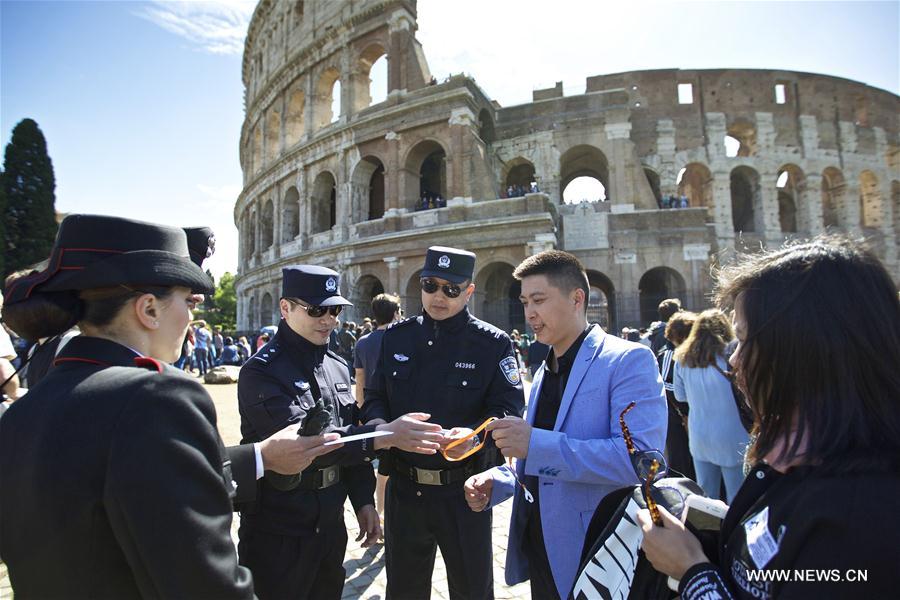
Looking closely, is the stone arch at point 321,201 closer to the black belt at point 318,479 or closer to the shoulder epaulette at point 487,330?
the shoulder epaulette at point 487,330

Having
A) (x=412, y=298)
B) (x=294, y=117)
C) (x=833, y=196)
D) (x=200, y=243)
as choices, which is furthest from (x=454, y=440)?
(x=833, y=196)

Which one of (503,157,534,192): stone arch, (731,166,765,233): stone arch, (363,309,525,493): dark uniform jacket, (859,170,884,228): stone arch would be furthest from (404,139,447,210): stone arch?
(859,170,884,228): stone arch

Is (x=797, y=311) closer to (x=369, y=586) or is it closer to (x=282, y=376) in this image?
(x=282, y=376)

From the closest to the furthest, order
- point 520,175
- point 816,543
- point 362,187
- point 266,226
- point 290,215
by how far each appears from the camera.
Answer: point 816,543 → point 362,187 → point 520,175 → point 290,215 → point 266,226

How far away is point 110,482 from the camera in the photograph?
1.12 metres

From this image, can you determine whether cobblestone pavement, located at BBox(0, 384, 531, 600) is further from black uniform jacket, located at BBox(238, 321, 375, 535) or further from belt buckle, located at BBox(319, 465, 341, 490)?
belt buckle, located at BBox(319, 465, 341, 490)

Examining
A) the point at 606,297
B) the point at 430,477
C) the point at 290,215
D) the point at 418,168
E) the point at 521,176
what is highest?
the point at 521,176

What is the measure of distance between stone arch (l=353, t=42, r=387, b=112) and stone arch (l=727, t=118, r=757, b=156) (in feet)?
63.4

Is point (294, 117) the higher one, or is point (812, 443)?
point (294, 117)

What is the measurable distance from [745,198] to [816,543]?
3070cm

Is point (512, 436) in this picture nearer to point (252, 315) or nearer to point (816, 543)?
point (816, 543)

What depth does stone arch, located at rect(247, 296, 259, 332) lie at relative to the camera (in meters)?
27.0

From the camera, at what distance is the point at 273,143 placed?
28.3 meters

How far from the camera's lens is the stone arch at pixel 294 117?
2570cm
